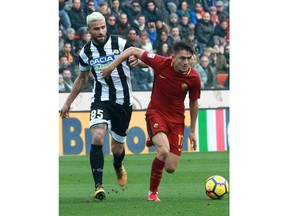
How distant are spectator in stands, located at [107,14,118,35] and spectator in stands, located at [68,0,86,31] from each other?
1.98ft

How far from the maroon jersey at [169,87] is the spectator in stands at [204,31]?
12.7 meters

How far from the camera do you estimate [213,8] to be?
23.5 metres

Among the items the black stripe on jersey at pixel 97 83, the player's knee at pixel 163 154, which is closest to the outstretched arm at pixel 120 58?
the black stripe on jersey at pixel 97 83

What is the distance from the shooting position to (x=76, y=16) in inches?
817

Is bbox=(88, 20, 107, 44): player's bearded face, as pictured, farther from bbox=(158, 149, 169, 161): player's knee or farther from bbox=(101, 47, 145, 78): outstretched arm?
bbox=(158, 149, 169, 161): player's knee

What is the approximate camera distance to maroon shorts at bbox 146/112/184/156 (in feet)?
32.7

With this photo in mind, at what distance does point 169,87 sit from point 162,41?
12.0 metres

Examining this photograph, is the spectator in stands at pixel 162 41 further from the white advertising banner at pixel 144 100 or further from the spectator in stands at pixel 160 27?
the white advertising banner at pixel 144 100

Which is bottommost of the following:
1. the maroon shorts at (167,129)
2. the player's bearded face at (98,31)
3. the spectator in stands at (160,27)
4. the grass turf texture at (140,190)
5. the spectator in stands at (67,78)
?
the grass turf texture at (140,190)

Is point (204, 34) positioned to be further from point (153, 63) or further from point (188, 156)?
point (153, 63)

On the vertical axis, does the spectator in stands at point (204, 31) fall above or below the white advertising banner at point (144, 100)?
above

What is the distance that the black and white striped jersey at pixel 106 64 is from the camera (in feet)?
33.7

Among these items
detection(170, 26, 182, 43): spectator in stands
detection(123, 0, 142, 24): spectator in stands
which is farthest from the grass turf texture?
detection(170, 26, 182, 43): spectator in stands
